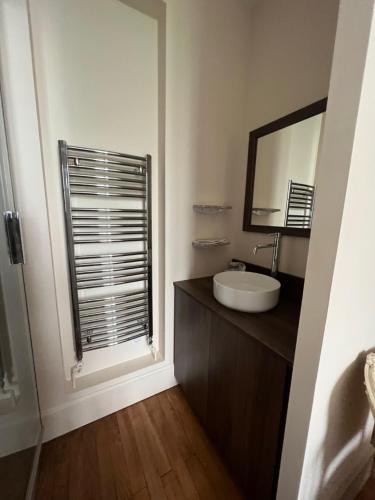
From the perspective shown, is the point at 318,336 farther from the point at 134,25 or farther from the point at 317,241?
the point at 134,25

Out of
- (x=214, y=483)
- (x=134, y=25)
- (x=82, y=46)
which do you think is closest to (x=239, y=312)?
(x=214, y=483)

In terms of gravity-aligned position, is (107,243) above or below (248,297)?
above

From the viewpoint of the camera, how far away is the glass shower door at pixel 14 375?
0.87m

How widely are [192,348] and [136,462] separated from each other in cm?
61

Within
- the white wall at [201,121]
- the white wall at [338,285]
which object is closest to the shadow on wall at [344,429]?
the white wall at [338,285]

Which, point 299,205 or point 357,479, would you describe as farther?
point 299,205

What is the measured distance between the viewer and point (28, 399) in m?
1.05

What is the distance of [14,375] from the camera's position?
3.43ft

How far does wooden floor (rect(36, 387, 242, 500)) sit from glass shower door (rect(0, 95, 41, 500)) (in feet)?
0.47

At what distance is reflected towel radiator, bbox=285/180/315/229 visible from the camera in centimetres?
109

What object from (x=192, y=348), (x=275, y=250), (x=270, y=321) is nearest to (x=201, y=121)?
(x=275, y=250)

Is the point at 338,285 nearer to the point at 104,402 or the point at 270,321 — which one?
the point at 270,321

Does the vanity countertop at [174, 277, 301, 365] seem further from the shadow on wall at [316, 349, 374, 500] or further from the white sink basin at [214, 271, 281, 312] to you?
the shadow on wall at [316, 349, 374, 500]

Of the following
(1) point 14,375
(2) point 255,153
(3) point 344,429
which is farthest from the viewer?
(2) point 255,153
